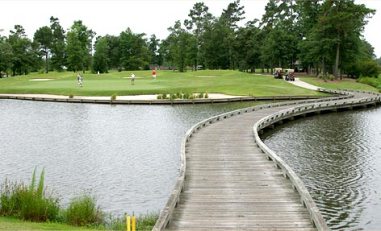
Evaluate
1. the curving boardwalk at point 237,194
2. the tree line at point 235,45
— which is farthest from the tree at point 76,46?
the curving boardwalk at point 237,194

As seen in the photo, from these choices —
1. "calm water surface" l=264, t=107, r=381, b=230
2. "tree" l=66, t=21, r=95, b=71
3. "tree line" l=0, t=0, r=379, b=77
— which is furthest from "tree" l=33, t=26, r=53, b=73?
"calm water surface" l=264, t=107, r=381, b=230

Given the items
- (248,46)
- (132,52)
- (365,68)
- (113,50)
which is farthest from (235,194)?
(113,50)

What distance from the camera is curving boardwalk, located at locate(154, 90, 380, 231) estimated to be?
1177 centimetres

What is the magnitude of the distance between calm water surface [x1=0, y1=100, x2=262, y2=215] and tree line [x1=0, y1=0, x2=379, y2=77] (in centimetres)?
4127

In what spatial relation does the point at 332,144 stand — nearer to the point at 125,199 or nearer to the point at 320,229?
the point at 125,199

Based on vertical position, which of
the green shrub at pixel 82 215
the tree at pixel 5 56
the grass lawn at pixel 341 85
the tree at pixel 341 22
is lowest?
the green shrub at pixel 82 215

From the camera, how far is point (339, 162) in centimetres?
2273

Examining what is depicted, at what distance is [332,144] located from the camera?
27.8 meters

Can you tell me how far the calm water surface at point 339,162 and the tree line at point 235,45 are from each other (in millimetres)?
40895

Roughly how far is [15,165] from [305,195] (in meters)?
14.8

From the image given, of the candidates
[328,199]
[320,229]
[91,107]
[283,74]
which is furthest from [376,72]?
[320,229]

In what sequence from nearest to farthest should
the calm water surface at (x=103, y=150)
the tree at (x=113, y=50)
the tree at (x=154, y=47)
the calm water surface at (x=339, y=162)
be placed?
the calm water surface at (x=339, y=162), the calm water surface at (x=103, y=150), the tree at (x=113, y=50), the tree at (x=154, y=47)

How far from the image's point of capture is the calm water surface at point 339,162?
15266 mm

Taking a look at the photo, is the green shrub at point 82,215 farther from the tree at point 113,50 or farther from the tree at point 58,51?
the tree at point 113,50
